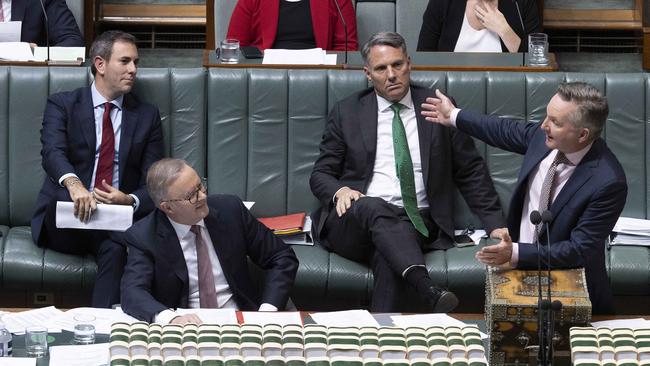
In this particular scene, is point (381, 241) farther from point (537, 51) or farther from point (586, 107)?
point (537, 51)

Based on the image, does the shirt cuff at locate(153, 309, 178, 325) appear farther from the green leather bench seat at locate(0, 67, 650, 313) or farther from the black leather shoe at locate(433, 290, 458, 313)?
the green leather bench seat at locate(0, 67, 650, 313)

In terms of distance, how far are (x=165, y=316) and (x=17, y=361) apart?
51 cm

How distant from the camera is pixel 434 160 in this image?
4738 millimetres

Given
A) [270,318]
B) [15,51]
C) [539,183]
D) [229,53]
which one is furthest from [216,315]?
[15,51]

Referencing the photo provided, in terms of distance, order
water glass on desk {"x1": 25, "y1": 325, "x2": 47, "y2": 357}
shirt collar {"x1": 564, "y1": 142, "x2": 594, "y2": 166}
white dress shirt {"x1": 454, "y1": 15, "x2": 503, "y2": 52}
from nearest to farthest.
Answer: water glass on desk {"x1": 25, "y1": 325, "x2": 47, "y2": 357} → shirt collar {"x1": 564, "y1": 142, "x2": 594, "y2": 166} → white dress shirt {"x1": 454, "y1": 15, "x2": 503, "y2": 52}

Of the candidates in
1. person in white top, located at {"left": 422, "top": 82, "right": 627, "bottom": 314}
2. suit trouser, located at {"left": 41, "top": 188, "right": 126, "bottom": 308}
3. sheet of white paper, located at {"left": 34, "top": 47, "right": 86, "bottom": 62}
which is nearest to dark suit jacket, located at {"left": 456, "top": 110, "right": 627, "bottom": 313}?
person in white top, located at {"left": 422, "top": 82, "right": 627, "bottom": 314}

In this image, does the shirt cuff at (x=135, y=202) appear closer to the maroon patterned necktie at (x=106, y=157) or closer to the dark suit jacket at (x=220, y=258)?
the maroon patterned necktie at (x=106, y=157)

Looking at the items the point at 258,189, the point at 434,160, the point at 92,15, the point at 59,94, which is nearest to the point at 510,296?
the point at 434,160

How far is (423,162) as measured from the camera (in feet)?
15.5

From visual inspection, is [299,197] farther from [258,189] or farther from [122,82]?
[122,82]

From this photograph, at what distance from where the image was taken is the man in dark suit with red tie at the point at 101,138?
4.66 metres

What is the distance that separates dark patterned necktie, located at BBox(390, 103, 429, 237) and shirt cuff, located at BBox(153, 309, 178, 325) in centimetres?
132

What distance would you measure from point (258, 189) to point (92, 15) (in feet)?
6.69

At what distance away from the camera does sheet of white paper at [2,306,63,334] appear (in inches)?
130
